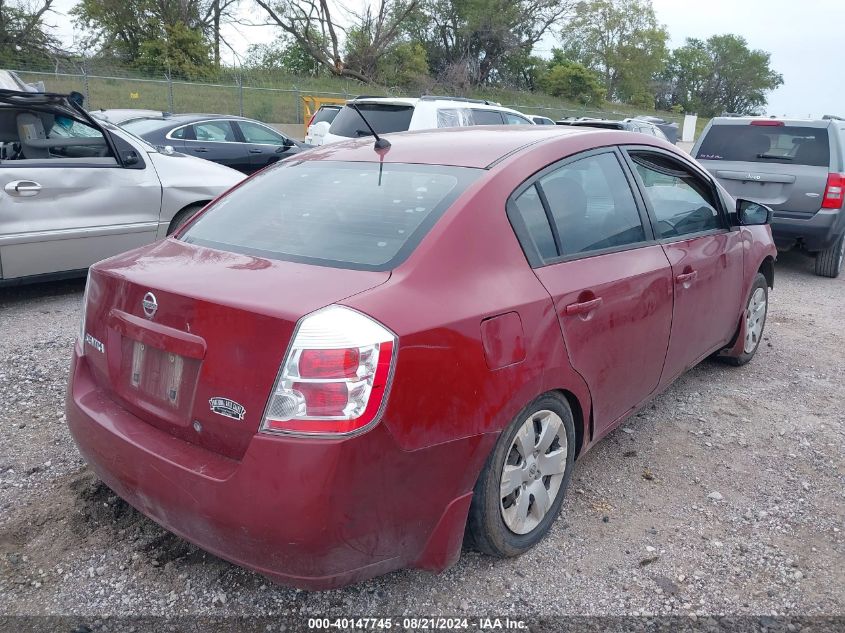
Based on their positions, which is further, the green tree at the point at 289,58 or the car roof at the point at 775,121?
the green tree at the point at 289,58

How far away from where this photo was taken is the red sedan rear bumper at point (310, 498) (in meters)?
1.97

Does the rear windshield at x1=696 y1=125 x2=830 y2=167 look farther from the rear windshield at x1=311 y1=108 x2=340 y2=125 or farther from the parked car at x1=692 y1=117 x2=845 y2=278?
the rear windshield at x1=311 y1=108 x2=340 y2=125

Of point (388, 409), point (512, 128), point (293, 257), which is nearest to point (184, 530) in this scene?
point (388, 409)

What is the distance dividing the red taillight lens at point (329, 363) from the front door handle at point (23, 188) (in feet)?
14.1

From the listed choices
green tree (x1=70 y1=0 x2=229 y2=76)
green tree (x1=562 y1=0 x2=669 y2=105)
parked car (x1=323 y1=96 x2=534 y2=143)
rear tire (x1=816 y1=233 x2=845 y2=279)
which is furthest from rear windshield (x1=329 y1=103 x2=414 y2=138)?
green tree (x1=562 y1=0 x2=669 y2=105)

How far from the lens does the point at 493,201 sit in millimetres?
2555

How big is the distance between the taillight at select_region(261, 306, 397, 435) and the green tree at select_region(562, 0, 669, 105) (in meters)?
76.6

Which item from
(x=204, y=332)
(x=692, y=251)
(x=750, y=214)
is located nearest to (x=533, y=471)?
(x=204, y=332)

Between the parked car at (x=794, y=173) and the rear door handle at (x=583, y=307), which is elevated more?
the parked car at (x=794, y=173)

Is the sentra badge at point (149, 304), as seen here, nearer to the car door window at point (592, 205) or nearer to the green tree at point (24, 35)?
the car door window at point (592, 205)

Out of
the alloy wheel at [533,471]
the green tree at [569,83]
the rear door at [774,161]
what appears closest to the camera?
the alloy wheel at [533,471]

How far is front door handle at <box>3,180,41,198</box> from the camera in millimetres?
5184

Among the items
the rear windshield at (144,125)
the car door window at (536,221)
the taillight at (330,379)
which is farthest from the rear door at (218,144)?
the taillight at (330,379)

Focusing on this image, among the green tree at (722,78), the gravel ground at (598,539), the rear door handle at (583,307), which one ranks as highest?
the green tree at (722,78)
